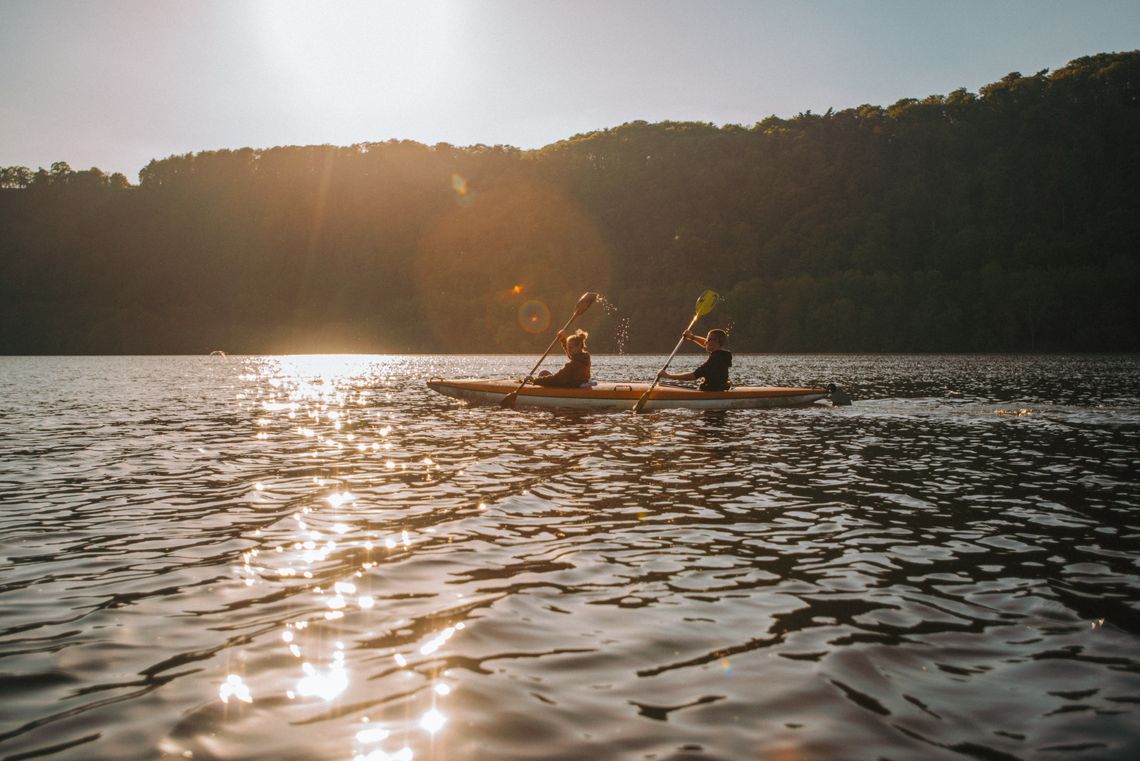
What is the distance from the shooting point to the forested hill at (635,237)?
9462 centimetres

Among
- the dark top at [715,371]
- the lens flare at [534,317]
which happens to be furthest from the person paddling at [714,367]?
the lens flare at [534,317]

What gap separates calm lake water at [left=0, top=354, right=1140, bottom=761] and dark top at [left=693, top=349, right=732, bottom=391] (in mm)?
7876

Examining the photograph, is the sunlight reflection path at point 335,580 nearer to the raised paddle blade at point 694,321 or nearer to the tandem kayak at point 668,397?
the tandem kayak at point 668,397

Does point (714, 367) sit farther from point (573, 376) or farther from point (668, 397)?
point (573, 376)

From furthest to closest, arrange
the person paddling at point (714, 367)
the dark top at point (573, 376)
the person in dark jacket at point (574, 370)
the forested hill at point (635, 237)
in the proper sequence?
the forested hill at point (635, 237) < the dark top at point (573, 376) < the person in dark jacket at point (574, 370) < the person paddling at point (714, 367)

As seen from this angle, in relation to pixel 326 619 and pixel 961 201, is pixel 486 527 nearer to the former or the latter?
pixel 326 619

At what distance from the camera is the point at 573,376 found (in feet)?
68.0

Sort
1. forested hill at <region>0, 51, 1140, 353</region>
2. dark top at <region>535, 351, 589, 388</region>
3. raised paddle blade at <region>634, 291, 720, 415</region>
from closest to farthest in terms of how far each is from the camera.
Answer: raised paddle blade at <region>634, 291, 720, 415</region> < dark top at <region>535, 351, 589, 388</region> < forested hill at <region>0, 51, 1140, 353</region>

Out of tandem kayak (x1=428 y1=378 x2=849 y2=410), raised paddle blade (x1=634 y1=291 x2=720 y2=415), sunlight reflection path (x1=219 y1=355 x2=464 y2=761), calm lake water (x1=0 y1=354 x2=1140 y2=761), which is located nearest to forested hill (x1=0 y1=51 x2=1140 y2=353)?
tandem kayak (x1=428 y1=378 x2=849 y2=410)

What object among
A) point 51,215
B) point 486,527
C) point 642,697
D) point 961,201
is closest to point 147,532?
point 486,527

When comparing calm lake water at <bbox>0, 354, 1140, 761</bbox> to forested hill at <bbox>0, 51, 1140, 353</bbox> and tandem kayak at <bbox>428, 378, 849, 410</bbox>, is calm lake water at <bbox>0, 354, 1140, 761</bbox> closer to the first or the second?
tandem kayak at <bbox>428, 378, 849, 410</bbox>

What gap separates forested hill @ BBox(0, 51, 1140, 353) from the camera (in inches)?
3725

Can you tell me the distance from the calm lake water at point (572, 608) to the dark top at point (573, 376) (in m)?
8.88

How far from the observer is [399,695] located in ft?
13.1
